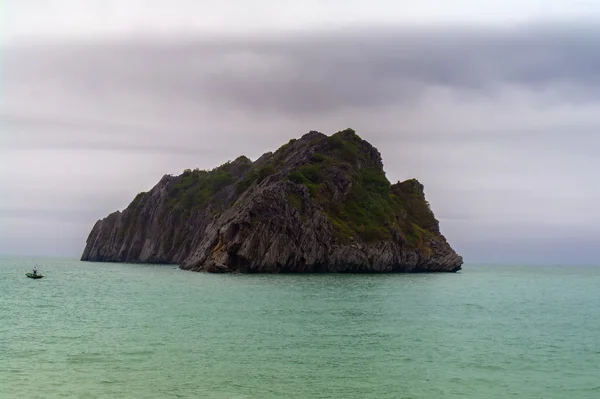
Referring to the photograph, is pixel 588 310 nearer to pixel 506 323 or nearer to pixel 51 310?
pixel 506 323

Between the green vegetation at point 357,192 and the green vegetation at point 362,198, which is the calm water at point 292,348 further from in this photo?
the green vegetation at point 357,192

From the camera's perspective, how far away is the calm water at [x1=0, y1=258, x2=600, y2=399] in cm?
3008

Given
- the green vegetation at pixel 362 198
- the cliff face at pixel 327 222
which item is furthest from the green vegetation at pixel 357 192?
the cliff face at pixel 327 222

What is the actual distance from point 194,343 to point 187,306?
896 inches

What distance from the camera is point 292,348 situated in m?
39.9

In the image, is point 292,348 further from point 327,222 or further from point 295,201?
point 327,222

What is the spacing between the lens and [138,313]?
5766cm

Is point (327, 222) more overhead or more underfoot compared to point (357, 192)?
more underfoot

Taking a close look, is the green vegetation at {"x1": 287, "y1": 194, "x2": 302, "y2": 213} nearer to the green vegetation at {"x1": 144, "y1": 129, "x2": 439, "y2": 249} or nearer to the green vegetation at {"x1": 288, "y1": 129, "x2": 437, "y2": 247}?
the green vegetation at {"x1": 144, "y1": 129, "x2": 439, "y2": 249}

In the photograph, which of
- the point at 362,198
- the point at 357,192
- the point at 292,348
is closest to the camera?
the point at 292,348

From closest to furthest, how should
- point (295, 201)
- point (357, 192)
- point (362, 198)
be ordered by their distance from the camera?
point (295, 201) → point (362, 198) → point (357, 192)

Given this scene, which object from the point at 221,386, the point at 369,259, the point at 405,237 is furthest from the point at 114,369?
the point at 405,237

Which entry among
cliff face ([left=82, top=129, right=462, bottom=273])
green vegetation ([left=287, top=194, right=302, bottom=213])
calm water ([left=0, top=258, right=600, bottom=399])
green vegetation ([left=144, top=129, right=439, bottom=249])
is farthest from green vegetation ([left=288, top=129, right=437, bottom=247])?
calm water ([left=0, top=258, right=600, bottom=399])

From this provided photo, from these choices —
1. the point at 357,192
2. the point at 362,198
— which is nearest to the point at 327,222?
the point at 362,198
